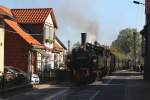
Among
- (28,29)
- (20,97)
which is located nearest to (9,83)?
(20,97)

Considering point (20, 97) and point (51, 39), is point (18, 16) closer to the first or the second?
point (51, 39)

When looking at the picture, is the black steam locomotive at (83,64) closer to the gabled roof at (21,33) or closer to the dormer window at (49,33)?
the gabled roof at (21,33)

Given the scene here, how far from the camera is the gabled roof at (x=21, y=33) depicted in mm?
48219

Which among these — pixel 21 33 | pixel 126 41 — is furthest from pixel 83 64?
pixel 126 41

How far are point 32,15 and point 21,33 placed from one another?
19.9 ft

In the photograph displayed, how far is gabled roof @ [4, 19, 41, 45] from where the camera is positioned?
48.2 metres

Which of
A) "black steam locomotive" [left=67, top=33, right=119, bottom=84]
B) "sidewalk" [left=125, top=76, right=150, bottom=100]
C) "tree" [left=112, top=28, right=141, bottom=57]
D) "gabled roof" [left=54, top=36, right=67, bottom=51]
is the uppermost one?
"tree" [left=112, top=28, right=141, bottom=57]

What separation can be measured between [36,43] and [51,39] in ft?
22.0

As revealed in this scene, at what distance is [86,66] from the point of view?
40031 millimetres

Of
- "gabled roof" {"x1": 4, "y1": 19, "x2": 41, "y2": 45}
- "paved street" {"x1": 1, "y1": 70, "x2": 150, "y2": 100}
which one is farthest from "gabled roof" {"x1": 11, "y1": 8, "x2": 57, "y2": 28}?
"paved street" {"x1": 1, "y1": 70, "x2": 150, "y2": 100}

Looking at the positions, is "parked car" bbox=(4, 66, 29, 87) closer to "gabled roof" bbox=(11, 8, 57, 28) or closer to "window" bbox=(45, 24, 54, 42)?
"gabled roof" bbox=(11, 8, 57, 28)

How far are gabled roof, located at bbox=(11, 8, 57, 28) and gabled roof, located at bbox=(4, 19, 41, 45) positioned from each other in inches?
84.5

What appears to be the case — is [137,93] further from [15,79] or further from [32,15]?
[32,15]

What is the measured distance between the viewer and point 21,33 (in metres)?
49.0
